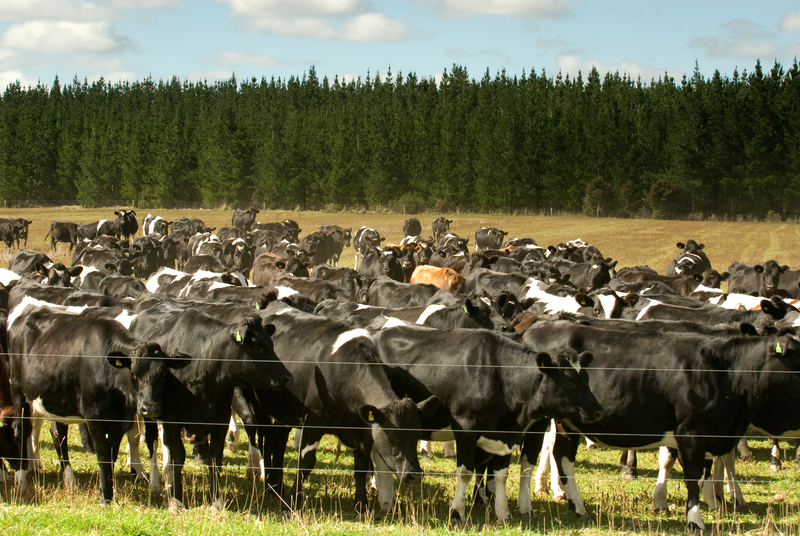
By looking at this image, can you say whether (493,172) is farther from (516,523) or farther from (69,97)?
(69,97)

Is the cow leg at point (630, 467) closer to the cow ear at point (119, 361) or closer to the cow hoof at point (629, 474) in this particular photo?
the cow hoof at point (629, 474)

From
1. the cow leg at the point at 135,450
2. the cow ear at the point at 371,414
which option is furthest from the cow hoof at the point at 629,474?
the cow leg at the point at 135,450

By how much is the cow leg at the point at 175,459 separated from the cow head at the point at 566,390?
3.54 metres

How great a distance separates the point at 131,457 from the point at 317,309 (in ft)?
12.1

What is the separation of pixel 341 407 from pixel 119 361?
219cm

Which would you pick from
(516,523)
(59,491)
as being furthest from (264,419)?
(516,523)

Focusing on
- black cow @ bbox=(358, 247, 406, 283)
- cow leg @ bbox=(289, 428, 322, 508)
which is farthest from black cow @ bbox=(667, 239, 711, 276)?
cow leg @ bbox=(289, 428, 322, 508)

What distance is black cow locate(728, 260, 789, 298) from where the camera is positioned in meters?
18.2

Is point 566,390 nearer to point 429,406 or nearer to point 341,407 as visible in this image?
point 429,406

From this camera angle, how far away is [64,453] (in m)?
8.07

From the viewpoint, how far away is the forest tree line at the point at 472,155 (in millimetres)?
66688

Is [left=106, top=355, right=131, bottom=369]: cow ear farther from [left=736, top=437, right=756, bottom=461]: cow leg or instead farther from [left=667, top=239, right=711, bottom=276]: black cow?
[left=667, top=239, right=711, bottom=276]: black cow

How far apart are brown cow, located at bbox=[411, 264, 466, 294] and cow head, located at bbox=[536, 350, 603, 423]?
11.1m

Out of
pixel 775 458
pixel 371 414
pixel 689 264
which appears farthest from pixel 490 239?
pixel 371 414
